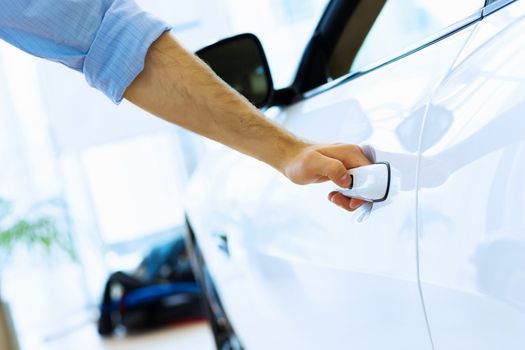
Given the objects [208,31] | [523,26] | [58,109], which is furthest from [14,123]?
[523,26]

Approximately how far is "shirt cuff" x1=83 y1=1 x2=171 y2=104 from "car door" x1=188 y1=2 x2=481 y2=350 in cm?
32

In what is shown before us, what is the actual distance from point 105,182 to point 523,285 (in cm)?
644

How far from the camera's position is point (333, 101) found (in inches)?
54.0

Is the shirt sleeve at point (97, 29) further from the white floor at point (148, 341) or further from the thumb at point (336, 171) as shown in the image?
the white floor at point (148, 341)

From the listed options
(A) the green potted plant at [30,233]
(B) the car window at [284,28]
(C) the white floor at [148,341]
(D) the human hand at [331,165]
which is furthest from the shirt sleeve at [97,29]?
(A) the green potted plant at [30,233]

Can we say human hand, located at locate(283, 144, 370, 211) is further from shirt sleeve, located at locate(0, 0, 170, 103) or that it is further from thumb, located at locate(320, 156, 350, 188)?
shirt sleeve, located at locate(0, 0, 170, 103)

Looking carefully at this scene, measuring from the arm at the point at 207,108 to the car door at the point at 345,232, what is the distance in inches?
3.8

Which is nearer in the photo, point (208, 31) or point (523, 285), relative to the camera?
point (523, 285)

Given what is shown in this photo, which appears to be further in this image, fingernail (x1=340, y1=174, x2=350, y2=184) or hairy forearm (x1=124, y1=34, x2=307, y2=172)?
hairy forearm (x1=124, y1=34, x2=307, y2=172)

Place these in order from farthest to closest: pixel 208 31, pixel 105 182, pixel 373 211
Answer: pixel 105 182
pixel 208 31
pixel 373 211

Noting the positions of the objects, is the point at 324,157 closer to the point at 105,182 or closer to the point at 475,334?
the point at 475,334

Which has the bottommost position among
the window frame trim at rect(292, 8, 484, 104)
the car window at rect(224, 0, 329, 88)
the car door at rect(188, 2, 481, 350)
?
the car window at rect(224, 0, 329, 88)

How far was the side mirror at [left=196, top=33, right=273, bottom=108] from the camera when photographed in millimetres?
1712

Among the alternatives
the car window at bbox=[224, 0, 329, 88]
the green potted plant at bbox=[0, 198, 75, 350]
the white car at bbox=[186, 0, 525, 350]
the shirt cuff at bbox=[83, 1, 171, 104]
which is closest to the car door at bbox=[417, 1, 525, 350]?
the white car at bbox=[186, 0, 525, 350]
